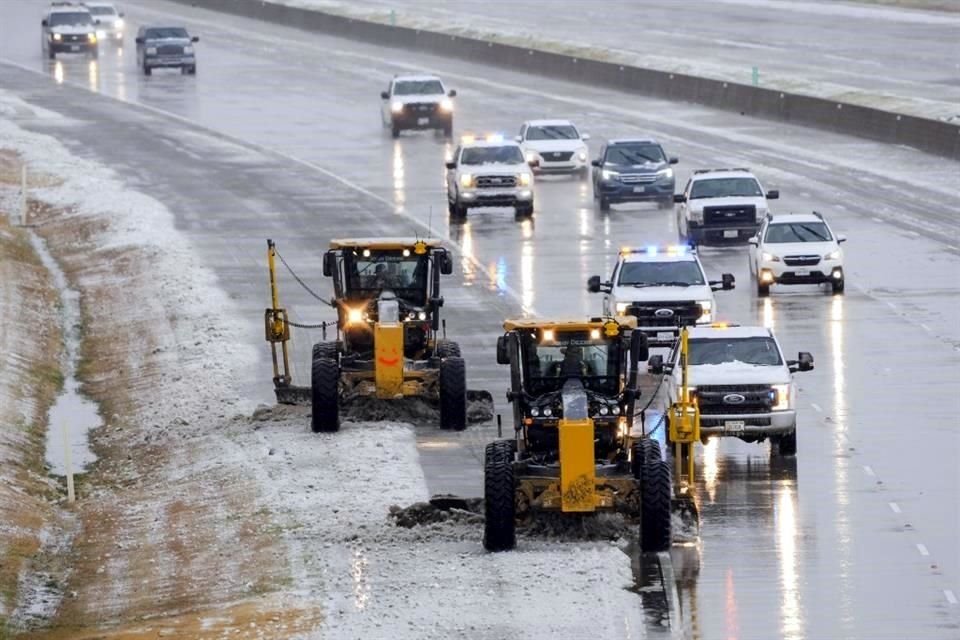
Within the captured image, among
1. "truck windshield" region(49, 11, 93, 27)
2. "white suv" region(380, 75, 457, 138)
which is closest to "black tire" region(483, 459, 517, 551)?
"white suv" region(380, 75, 457, 138)

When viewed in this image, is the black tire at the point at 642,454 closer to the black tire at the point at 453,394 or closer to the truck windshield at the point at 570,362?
the truck windshield at the point at 570,362

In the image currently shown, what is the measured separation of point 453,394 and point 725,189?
22.0 metres

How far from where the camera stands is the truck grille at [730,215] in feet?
167

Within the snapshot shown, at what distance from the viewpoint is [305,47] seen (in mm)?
101000

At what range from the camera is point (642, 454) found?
79.5 ft

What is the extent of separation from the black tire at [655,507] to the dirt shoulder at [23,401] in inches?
259

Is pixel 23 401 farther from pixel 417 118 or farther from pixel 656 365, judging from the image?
pixel 417 118

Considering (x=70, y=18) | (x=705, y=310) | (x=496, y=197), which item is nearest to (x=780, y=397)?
(x=705, y=310)

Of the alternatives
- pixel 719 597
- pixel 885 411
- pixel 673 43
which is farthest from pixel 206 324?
pixel 673 43

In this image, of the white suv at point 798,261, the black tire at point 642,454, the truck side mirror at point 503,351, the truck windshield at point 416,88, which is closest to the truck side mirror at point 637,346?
the black tire at point 642,454

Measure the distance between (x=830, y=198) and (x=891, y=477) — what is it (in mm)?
30880

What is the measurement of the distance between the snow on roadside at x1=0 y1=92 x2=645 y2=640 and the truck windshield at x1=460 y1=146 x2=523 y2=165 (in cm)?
1506

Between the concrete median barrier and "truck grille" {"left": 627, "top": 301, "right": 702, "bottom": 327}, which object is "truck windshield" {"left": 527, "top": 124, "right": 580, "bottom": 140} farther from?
"truck grille" {"left": 627, "top": 301, "right": 702, "bottom": 327}

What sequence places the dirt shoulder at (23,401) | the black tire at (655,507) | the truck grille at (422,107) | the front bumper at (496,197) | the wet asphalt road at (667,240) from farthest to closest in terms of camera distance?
the truck grille at (422,107), the front bumper at (496,197), the dirt shoulder at (23,401), the wet asphalt road at (667,240), the black tire at (655,507)
